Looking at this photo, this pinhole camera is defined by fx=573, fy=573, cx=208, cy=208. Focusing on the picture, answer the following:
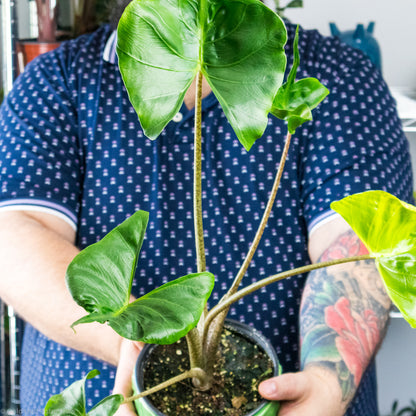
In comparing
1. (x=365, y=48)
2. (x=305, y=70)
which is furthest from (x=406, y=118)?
(x=305, y=70)

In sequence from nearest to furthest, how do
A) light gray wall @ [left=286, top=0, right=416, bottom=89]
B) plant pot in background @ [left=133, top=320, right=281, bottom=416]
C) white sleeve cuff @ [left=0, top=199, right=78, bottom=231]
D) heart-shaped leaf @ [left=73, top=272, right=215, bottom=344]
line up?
heart-shaped leaf @ [left=73, top=272, right=215, bottom=344] → plant pot in background @ [left=133, top=320, right=281, bottom=416] → white sleeve cuff @ [left=0, top=199, right=78, bottom=231] → light gray wall @ [left=286, top=0, right=416, bottom=89]

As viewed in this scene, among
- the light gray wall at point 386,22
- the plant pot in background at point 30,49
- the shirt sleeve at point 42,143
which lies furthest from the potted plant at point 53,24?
the light gray wall at point 386,22

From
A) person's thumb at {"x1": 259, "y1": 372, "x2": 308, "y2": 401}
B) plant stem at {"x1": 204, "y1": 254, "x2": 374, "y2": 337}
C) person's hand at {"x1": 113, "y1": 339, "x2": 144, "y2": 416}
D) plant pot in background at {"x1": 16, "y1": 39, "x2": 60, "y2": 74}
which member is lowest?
person's hand at {"x1": 113, "y1": 339, "x2": 144, "y2": 416}

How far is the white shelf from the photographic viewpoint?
4.81 ft

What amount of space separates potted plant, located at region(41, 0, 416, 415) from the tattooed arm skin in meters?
0.27

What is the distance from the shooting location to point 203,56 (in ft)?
1.18

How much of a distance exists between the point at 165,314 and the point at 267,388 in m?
0.17

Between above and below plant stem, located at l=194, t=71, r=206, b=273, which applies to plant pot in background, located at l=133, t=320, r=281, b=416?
below

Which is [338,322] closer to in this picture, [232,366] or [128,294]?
[232,366]

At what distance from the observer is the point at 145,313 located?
34 centimetres

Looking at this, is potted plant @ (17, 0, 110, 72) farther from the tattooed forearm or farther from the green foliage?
the green foliage

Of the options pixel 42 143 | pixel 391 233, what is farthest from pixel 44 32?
pixel 391 233

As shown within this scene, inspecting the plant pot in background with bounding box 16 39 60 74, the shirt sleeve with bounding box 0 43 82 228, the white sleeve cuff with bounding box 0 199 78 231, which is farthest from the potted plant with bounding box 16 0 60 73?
the white sleeve cuff with bounding box 0 199 78 231

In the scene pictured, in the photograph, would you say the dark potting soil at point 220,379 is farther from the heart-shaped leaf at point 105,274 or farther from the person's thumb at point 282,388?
the heart-shaped leaf at point 105,274
